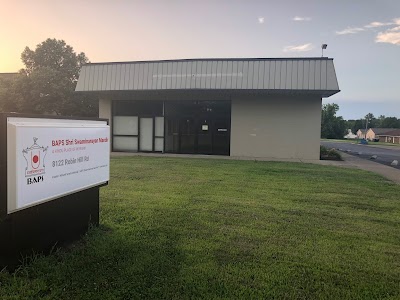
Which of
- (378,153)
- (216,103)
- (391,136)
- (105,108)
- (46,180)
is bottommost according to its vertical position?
(378,153)

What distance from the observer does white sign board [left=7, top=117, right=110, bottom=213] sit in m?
3.56

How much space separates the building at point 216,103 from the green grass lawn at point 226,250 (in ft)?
30.5

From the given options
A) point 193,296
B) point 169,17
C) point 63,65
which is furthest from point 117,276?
point 63,65

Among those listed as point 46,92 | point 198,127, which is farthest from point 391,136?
point 198,127

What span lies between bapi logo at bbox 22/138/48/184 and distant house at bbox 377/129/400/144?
9793 centimetres

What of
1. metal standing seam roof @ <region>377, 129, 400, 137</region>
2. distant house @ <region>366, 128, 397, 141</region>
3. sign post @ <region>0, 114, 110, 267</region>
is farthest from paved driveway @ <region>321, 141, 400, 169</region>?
distant house @ <region>366, 128, 397, 141</region>

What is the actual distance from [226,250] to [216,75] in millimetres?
13401

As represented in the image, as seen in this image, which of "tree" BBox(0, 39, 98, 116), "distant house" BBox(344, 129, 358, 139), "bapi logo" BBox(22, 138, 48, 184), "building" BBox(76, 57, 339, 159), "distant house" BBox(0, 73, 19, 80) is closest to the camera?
"bapi logo" BBox(22, 138, 48, 184)

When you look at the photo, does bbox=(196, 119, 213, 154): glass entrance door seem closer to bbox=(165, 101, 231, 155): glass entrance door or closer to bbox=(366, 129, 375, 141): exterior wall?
bbox=(165, 101, 231, 155): glass entrance door

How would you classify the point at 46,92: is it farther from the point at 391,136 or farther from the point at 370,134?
the point at 370,134

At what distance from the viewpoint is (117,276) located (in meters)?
3.68

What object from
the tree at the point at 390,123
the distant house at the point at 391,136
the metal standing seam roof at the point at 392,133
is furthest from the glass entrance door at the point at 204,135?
the tree at the point at 390,123

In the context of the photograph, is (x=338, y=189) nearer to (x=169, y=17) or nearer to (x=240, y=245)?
(x=240, y=245)

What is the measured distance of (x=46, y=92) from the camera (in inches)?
1227
